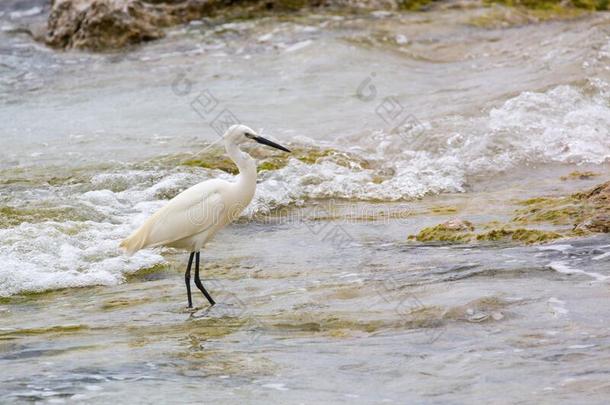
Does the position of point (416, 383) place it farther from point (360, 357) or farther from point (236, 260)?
point (236, 260)

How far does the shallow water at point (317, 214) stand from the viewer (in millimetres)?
5066

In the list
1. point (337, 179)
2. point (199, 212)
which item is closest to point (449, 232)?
point (199, 212)

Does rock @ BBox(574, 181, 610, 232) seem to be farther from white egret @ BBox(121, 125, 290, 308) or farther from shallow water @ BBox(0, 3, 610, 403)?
white egret @ BBox(121, 125, 290, 308)

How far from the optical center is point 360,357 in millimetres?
5219

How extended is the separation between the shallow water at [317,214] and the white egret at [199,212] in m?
0.38

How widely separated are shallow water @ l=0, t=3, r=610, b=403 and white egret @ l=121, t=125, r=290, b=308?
383 millimetres

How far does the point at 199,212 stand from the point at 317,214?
227cm

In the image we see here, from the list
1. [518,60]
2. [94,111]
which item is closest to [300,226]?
[94,111]

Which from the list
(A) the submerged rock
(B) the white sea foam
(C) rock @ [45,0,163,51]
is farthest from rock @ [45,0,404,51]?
(A) the submerged rock

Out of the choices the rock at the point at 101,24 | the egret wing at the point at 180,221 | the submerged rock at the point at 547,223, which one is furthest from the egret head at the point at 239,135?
the rock at the point at 101,24

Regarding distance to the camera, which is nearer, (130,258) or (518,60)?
(130,258)

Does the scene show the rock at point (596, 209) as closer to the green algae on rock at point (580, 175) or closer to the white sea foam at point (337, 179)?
the white sea foam at point (337, 179)

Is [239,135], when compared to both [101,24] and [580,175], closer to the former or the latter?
[580,175]

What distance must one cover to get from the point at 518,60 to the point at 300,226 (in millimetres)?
7563
